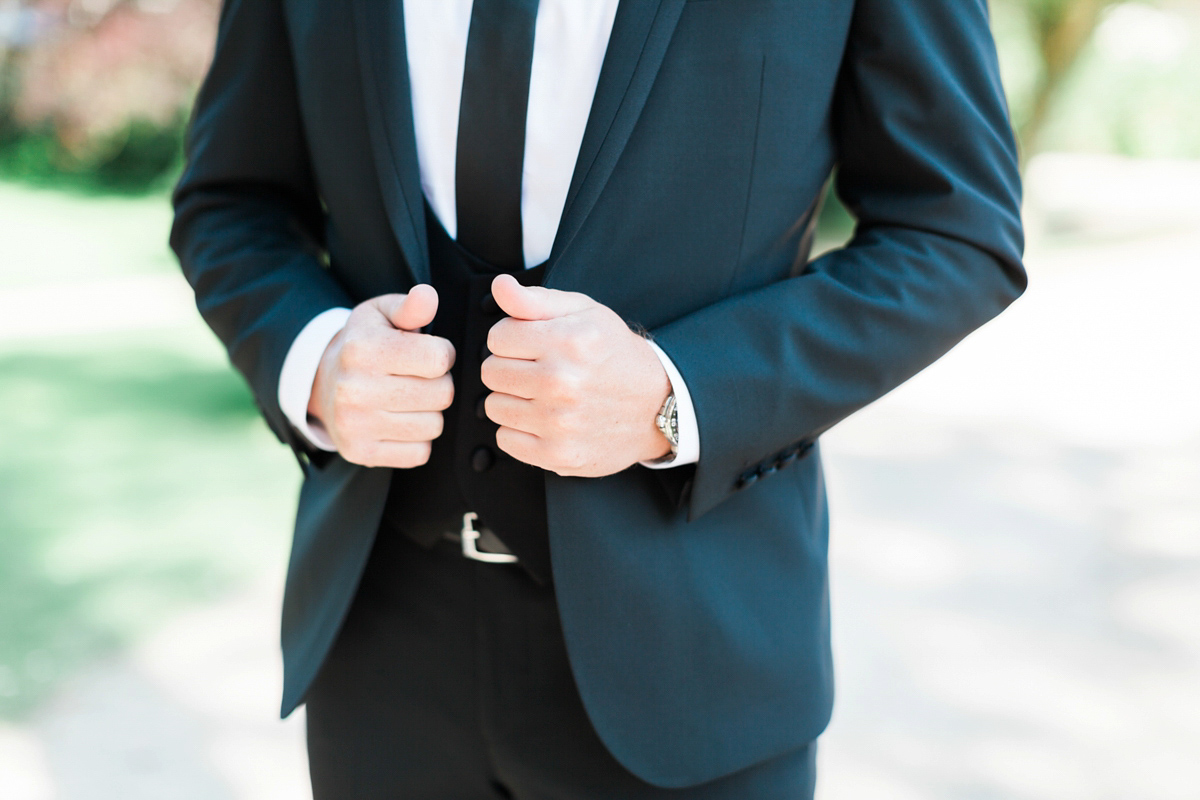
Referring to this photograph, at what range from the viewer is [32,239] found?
8797 mm

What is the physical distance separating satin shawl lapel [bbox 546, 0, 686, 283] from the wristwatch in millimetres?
215

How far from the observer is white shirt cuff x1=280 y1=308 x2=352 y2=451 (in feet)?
3.79

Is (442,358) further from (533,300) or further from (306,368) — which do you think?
(306,368)

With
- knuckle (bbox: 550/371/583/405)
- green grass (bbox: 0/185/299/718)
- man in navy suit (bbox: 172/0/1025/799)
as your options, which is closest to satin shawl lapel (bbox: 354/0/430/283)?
man in navy suit (bbox: 172/0/1025/799)

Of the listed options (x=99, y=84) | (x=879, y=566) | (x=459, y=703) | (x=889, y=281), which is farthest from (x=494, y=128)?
(x=99, y=84)

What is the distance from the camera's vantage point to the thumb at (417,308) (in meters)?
0.95

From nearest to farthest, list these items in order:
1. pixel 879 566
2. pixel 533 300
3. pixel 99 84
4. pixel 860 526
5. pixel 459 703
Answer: pixel 533 300
pixel 459 703
pixel 879 566
pixel 860 526
pixel 99 84

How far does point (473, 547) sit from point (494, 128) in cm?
45

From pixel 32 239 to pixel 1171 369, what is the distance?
29.2 ft

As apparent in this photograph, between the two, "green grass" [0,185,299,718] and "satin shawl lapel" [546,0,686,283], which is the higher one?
"satin shawl lapel" [546,0,686,283]

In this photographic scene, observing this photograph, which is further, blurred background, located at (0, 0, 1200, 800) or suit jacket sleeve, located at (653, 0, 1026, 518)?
blurred background, located at (0, 0, 1200, 800)

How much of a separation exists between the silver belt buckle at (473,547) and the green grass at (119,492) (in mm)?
2407

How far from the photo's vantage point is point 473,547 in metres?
1.11

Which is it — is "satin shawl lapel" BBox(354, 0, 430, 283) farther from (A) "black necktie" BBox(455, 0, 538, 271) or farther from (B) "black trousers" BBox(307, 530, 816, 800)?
(B) "black trousers" BBox(307, 530, 816, 800)
